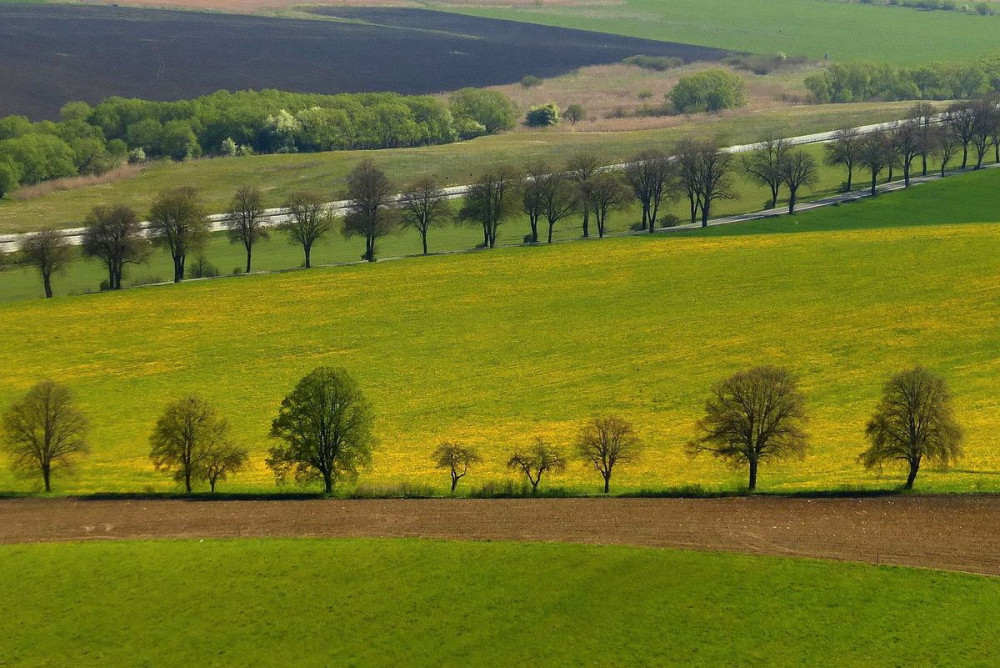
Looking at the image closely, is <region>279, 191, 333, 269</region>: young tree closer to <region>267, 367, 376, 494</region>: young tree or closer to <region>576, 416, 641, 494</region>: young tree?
<region>267, 367, 376, 494</region>: young tree

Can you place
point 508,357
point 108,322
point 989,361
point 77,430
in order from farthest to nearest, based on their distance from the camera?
point 108,322 < point 508,357 < point 989,361 < point 77,430

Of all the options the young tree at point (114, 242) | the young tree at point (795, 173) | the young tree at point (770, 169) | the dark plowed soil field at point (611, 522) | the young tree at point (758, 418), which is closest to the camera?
the dark plowed soil field at point (611, 522)

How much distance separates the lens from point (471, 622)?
1809 inches

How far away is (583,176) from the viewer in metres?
132

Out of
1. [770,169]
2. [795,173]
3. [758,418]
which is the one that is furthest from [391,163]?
[758,418]

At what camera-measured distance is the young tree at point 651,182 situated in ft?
430

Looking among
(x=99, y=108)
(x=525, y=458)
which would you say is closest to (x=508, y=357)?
(x=525, y=458)

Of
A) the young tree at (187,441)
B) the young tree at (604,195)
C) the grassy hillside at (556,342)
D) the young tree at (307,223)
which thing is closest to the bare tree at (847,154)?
the grassy hillside at (556,342)

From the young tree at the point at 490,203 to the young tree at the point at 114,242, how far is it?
1364 inches

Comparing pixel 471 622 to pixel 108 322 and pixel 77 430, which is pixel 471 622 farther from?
pixel 108 322

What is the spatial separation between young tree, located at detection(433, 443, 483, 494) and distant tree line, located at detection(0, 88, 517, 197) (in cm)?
11749

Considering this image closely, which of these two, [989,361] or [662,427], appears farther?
[989,361]

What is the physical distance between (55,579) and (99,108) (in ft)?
494

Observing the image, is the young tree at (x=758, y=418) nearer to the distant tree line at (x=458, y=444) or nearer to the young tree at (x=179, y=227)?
the distant tree line at (x=458, y=444)
